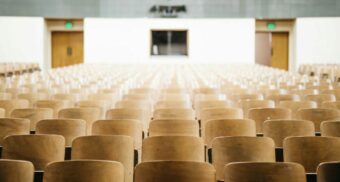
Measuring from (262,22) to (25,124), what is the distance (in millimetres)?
17700

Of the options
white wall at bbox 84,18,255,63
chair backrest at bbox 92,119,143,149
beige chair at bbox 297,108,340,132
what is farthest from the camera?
white wall at bbox 84,18,255,63

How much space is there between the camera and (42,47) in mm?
20219

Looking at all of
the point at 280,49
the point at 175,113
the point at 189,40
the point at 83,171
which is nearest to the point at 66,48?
the point at 189,40

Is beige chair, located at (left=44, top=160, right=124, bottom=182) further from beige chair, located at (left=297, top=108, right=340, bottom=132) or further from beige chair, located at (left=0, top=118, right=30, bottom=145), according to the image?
beige chair, located at (left=297, top=108, right=340, bottom=132)

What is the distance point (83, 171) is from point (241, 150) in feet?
3.85

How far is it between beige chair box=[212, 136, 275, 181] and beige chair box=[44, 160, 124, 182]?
0.93 meters

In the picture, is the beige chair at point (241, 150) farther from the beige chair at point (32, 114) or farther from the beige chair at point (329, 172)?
the beige chair at point (32, 114)

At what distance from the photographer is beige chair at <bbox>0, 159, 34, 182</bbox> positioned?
2.54 meters

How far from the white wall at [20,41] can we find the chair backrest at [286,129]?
1749cm

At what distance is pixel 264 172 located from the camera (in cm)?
244

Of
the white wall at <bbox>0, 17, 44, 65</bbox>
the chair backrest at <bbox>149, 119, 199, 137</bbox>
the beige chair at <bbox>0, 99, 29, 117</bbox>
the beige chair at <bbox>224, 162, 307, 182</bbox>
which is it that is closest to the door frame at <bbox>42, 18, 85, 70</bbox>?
the white wall at <bbox>0, 17, 44, 65</bbox>

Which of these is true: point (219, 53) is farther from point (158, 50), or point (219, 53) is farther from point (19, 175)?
point (19, 175)

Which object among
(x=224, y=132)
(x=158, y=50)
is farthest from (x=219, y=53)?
(x=224, y=132)

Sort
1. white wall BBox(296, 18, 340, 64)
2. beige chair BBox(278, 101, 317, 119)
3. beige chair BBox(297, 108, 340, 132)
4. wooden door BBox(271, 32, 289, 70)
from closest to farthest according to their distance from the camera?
1. beige chair BBox(297, 108, 340, 132)
2. beige chair BBox(278, 101, 317, 119)
3. white wall BBox(296, 18, 340, 64)
4. wooden door BBox(271, 32, 289, 70)
